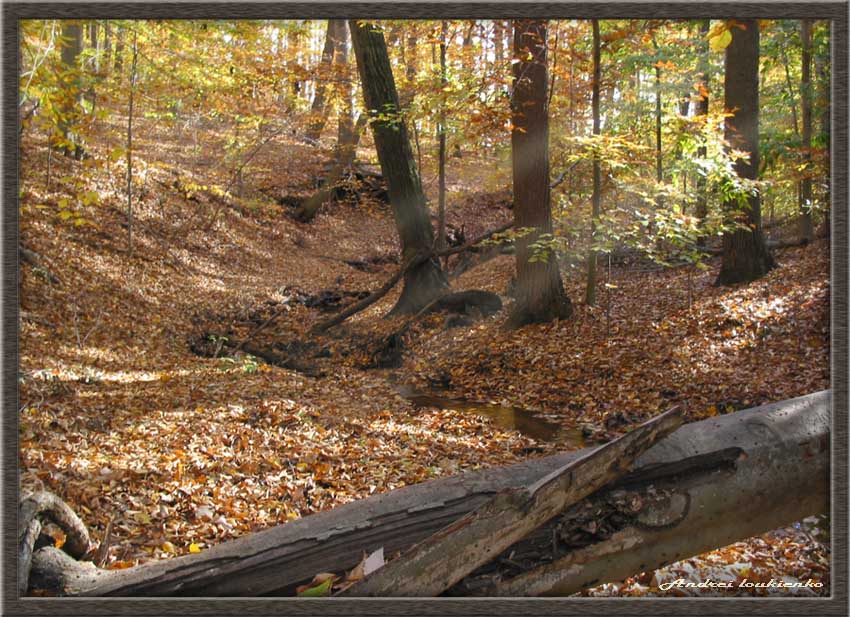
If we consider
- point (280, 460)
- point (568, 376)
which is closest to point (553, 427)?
point (568, 376)

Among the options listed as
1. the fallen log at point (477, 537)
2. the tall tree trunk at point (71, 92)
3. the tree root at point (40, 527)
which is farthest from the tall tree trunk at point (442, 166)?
the tree root at point (40, 527)

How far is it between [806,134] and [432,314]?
14.5ft

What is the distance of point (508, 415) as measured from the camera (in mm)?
4715

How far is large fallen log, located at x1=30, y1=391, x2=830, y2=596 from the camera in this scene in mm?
2021

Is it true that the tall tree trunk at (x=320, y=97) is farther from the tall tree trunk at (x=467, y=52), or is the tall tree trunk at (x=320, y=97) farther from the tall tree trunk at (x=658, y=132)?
the tall tree trunk at (x=658, y=132)

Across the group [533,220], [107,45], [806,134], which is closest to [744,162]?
[806,134]

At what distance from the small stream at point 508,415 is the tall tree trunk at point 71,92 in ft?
11.0

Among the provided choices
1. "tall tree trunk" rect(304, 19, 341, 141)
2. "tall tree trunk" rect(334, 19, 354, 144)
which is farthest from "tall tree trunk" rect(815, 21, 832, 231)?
"tall tree trunk" rect(304, 19, 341, 141)

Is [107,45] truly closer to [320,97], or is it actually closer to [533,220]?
[533,220]

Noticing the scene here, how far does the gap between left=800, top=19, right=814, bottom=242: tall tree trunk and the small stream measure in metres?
2.11

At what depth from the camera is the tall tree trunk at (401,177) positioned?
7102 mm

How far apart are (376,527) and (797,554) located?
5.75ft

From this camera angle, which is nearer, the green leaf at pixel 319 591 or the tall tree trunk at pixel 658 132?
the green leaf at pixel 319 591

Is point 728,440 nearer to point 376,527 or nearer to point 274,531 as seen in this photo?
point 376,527
